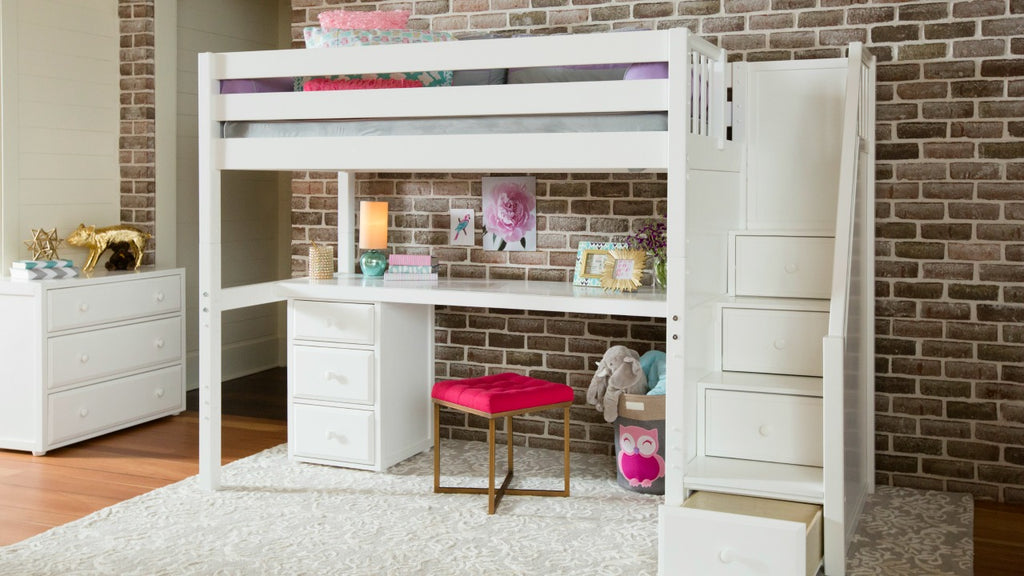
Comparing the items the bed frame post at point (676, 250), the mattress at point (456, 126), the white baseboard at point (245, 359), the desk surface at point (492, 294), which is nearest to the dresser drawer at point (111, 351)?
the white baseboard at point (245, 359)

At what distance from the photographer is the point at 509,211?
14.0 feet

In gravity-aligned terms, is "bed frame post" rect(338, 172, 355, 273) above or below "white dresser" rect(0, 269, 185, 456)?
above

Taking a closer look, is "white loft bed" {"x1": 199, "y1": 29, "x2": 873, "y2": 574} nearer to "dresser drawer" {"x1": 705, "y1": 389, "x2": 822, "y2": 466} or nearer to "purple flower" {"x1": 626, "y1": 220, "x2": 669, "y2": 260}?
"dresser drawer" {"x1": 705, "y1": 389, "x2": 822, "y2": 466}

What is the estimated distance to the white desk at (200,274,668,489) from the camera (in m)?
3.43

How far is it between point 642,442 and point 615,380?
0.25 meters

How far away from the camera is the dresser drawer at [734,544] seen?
257 centimetres

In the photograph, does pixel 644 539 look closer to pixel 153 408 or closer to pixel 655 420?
pixel 655 420

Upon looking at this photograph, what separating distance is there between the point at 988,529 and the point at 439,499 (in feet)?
6.09

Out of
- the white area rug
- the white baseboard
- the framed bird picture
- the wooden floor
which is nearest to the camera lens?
the white area rug

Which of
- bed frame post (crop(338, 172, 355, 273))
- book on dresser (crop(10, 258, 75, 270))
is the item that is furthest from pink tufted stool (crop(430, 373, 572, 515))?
book on dresser (crop(10, 258, 75, 270))

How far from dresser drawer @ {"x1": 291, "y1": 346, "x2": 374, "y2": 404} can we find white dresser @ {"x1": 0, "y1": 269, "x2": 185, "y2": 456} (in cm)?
103

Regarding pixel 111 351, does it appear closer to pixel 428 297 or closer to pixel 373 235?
pixel 373 235

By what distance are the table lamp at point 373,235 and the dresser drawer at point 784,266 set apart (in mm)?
1488

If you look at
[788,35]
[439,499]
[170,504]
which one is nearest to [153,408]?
[170,504]
